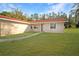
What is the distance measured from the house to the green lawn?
0.54ft

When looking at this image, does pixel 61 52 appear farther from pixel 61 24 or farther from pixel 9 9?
pixel 9 9

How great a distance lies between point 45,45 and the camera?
7812mm

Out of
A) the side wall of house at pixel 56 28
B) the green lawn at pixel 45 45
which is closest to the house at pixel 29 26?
the side wall of house at pixel 56 28

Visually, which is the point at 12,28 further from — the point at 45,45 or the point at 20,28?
the point at 45,45

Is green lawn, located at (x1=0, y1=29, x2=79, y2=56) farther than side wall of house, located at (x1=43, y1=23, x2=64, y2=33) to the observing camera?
No

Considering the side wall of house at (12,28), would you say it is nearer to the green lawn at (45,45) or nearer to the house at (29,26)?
the house at (29,26)

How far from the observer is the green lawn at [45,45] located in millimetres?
7773

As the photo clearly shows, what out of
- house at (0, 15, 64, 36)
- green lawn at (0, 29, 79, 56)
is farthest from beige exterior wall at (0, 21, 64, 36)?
green lawn at (0, 29, 79, 56)

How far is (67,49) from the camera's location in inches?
308

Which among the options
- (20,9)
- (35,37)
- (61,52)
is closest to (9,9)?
(20,9)

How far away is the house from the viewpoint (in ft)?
25.6

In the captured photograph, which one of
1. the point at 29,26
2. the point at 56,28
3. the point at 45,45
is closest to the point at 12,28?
the point at 29,26

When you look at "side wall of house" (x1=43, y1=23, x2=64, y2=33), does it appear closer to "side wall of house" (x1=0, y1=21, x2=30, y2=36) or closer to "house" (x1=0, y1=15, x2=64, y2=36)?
"house" (x1=0, y1=15, x2=64, y2=36)

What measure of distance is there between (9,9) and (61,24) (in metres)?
1.12
